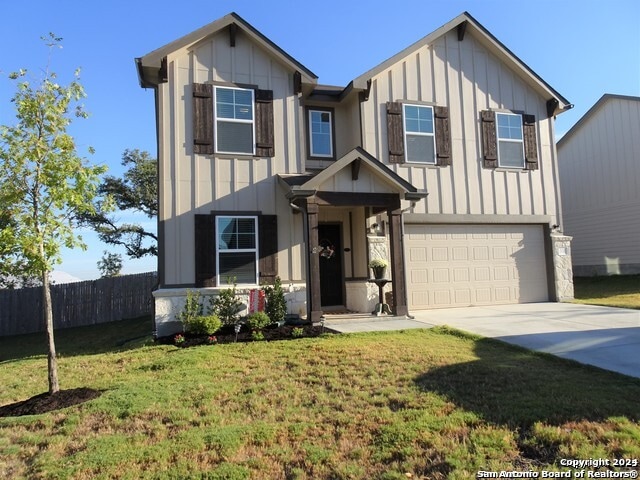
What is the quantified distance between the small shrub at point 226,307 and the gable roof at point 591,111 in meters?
16.2

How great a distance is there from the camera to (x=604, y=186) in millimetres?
18172

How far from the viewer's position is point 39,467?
3662 mm

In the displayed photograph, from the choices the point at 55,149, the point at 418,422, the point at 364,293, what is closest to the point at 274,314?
the point at 364,293

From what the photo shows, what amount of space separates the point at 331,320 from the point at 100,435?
581 centimetres

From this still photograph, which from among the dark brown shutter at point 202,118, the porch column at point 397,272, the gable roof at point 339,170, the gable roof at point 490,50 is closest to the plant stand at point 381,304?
the porch column at point 397,272

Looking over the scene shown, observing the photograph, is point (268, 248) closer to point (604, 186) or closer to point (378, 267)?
point (378, 267)

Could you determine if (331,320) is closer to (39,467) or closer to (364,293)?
(364,293)

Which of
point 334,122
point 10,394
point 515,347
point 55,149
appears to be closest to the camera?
point 55,149

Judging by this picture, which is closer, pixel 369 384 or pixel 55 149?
pixel 369 384

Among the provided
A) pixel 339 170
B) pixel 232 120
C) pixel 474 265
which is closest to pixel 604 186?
pixel 474 265

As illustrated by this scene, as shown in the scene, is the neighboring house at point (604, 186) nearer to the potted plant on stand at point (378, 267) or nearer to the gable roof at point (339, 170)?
the gable roof at point (339, 170)

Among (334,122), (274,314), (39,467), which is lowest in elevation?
(39,467)

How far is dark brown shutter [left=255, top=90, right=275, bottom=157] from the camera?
10656mm

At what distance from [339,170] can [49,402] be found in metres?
6.38
